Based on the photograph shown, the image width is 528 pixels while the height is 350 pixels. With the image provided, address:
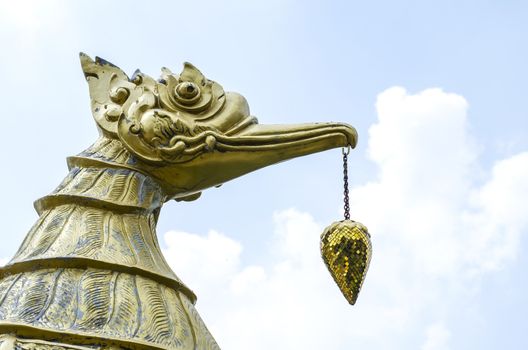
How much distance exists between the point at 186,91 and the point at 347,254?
2.41ft

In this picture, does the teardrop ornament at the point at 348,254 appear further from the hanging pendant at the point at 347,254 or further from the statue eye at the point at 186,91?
the statue eye at the point at 186,91

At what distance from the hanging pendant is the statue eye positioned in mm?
615

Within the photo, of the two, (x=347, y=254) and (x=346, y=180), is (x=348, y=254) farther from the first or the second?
(x=346, y=180)

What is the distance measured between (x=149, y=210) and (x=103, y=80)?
1.80 feet

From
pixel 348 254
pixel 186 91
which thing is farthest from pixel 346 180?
pixel 186 91

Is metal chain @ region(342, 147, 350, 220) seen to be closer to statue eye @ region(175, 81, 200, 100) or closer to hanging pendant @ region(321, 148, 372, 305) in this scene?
hanging pendant @ region(321, 148, 372, 305)

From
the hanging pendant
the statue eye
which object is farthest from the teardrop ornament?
the statue eye

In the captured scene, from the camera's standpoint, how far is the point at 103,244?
258 cm

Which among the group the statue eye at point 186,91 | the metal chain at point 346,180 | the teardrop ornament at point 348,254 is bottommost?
the teardrop ornament at point 348,254

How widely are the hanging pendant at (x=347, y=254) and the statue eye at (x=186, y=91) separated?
61 cm

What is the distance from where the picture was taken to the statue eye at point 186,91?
2.97 meters

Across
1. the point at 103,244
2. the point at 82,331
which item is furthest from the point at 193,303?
the point at 82,331

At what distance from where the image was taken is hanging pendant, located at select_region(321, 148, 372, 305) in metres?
2.86

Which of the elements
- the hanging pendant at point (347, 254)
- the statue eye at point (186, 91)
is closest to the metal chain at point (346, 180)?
the hanging pendant at point (347, 254)
